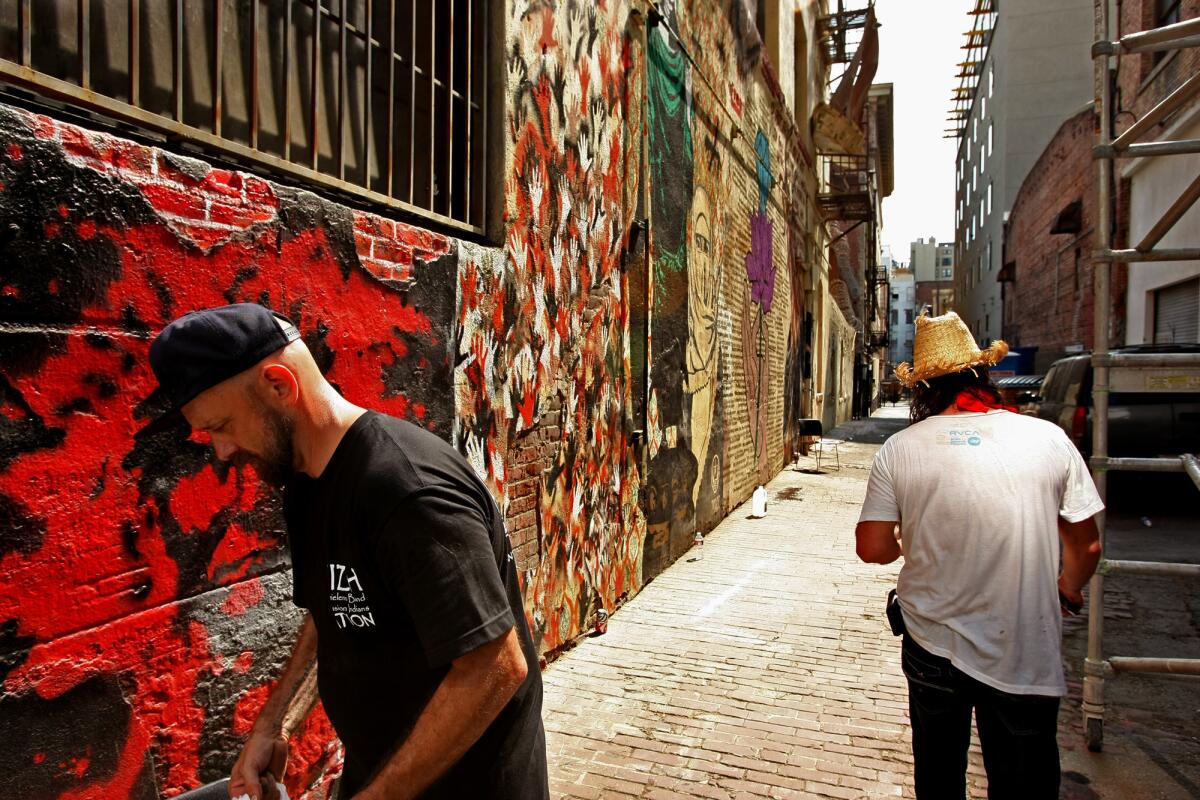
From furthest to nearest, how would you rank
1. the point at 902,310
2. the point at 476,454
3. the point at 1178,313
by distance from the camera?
the point at 902,310 < the point at 1178,313 < the point at 476,454

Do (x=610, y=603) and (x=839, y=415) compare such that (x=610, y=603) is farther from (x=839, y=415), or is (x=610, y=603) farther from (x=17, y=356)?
(x=839, y=415)

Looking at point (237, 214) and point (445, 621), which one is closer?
point (445, 621)

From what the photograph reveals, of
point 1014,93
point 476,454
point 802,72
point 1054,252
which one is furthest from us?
point 1014,93

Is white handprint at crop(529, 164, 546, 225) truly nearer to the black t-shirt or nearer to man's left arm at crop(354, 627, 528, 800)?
the black t-shirt

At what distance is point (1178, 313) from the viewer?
12.0m

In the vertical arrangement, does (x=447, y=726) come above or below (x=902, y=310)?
below

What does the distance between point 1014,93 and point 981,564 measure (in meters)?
33.6

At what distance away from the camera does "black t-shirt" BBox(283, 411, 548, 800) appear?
4.35ft

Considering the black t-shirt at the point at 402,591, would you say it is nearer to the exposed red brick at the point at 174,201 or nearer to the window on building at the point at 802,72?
the exposed red brick at the point at 174,201

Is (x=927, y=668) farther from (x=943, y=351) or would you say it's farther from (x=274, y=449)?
(x=274, y=449)

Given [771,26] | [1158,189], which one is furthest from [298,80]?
[1158,189]

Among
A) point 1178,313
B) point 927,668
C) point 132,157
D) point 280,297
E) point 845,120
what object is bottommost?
point 927,668

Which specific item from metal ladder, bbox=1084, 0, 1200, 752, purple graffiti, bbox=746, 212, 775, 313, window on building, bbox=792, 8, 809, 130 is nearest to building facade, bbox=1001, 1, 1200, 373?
metal ladder, bbox=1084, 0, 1200, 752

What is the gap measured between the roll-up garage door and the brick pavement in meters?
8.15
